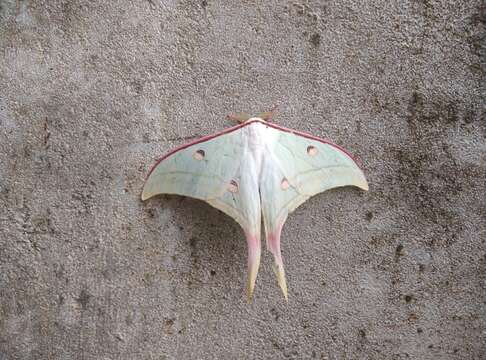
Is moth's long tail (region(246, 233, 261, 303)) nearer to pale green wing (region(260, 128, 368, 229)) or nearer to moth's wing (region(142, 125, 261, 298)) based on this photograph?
moth's wing (region(142, 125, 261, 298))

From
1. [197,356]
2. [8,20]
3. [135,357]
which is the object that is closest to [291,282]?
[197,356]

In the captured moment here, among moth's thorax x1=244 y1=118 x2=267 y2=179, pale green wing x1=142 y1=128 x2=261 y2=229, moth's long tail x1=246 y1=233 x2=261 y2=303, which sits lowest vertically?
moth's long tail x1=246 y1=233 x2=261 y2=303

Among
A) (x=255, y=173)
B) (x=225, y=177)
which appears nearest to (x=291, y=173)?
(x=255, y=173)

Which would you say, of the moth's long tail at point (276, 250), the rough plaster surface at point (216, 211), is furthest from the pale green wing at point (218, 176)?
the rough plaster surface at point (216, 211)

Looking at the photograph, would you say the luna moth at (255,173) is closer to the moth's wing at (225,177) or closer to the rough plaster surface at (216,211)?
the moth's wing at (225,177)

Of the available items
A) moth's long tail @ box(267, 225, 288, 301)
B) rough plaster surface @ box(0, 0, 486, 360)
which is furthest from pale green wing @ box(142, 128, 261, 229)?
rough plaster surface @ box(0, 0, 486, 360)

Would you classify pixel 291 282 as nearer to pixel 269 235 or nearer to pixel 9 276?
pixel 269 235
